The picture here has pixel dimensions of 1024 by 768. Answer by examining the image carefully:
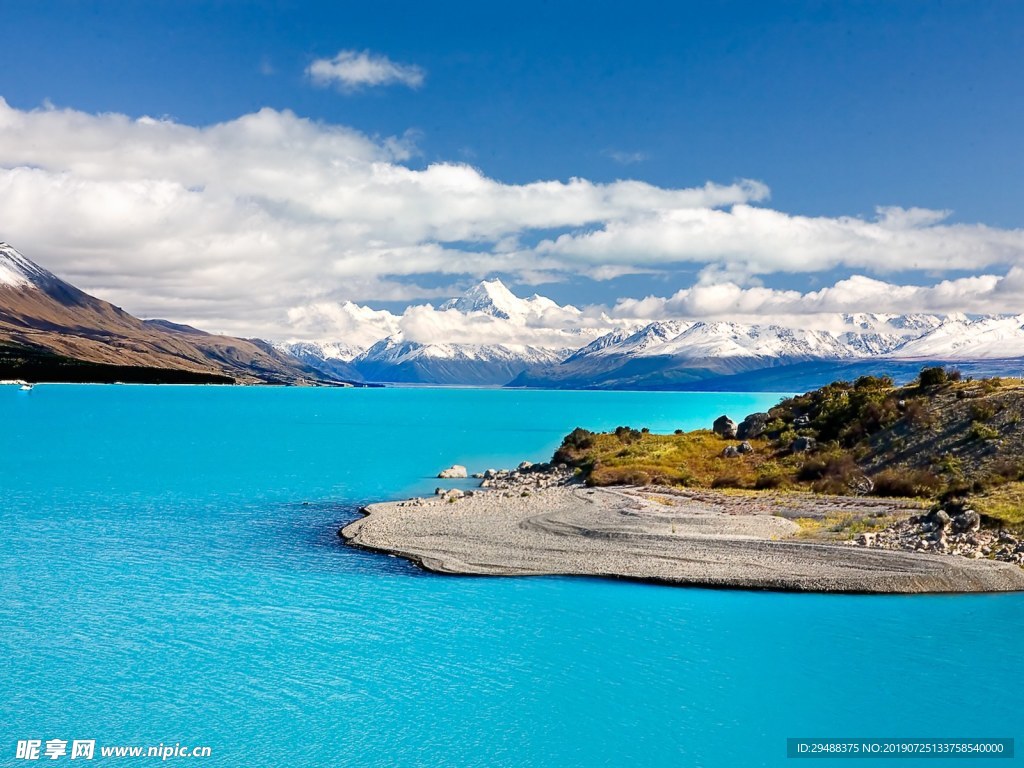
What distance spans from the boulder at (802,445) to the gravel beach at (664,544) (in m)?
17.8

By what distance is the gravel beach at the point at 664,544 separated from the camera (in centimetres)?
3966

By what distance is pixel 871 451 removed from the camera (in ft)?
238

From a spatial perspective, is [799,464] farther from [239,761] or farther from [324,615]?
[239,761]

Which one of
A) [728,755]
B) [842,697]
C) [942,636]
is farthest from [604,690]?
[942,636]

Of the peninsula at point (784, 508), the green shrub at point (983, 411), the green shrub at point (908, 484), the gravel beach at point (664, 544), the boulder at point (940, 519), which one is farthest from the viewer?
the green shrub at point (983, 411)

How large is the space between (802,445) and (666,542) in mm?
37441

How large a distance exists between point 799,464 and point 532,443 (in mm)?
68484

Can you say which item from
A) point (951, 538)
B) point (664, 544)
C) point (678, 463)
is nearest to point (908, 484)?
point (951, 538)

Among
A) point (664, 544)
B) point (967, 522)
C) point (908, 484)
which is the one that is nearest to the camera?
point (967, 522)

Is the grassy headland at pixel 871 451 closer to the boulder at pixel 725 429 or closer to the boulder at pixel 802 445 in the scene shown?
the boulder at pixel 802 445

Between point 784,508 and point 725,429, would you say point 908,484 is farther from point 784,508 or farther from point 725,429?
point 725,429

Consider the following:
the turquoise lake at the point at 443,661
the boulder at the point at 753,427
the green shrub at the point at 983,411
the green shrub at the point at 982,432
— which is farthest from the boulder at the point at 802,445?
the turquoise lake at the point at 443,661

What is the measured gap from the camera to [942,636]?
33.5 meters

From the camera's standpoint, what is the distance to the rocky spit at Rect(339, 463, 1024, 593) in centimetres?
3972
